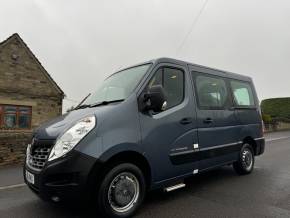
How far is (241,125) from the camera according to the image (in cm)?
586

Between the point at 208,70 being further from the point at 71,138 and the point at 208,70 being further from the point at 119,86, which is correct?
the point at 71,138

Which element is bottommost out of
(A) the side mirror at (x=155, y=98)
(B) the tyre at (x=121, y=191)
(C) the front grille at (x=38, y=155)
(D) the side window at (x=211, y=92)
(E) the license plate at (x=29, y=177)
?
(B) the tyre at (x=121, y=191)

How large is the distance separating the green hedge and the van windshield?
3534 centimetres

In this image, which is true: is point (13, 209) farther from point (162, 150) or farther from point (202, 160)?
point (202, 160)

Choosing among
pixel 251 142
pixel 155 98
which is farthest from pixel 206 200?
pixel 251 142

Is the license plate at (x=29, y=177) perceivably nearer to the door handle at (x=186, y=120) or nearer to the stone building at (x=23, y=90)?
the door handle at (x=186, y=120)

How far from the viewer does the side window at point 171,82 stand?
4.31 m

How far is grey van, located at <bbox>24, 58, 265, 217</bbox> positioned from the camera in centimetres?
325

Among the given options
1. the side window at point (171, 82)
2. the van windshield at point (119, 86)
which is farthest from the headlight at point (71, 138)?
the side window at point (171, 82)

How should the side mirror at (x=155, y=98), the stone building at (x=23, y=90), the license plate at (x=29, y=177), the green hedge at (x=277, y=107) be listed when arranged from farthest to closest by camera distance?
the green hedge at (x=277, y=107) < the stone building at (x=23, y=90) < the side mirror at (x=155, y=98) < the license plate at (x=29, y=177)

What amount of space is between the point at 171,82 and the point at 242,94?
8.41ft

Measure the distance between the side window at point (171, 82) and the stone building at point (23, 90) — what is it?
529 inches

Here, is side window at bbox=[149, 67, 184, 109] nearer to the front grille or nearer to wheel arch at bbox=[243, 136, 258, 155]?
the front grille

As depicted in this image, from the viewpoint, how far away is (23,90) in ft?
56.7
